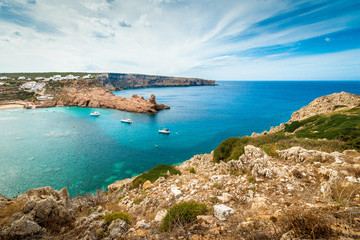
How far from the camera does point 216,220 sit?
3.66 metres

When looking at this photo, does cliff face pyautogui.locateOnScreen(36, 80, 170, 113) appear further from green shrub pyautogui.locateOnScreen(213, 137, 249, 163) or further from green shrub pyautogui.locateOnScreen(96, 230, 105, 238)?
green shrub pyautogui.locateOnScreen(96, 230, 105, 238)

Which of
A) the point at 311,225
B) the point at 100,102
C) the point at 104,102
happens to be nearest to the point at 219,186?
the point at 311,225

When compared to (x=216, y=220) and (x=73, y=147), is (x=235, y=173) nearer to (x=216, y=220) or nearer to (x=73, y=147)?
(x=216, y=220)

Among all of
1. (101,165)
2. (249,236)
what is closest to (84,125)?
(101,165)

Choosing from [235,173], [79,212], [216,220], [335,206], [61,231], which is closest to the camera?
[335,206]

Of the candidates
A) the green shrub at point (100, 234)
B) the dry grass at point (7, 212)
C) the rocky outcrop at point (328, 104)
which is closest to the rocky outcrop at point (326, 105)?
the rocky outcrop at point (328, 104)

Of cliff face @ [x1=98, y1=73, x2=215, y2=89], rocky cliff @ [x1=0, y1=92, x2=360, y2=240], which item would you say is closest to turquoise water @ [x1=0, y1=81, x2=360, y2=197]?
rocky cliff @ [x1=0, y1=92, x2=360, y2=240]

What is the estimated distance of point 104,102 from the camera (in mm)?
70000

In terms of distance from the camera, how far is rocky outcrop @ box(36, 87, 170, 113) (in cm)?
6134

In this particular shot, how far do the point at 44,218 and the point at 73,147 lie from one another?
29.1 metres

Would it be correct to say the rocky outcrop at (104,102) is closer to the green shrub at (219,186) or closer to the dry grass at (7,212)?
the green shrub at (219,186)

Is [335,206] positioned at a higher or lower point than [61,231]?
higher

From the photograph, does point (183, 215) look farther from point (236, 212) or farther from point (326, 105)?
point (326, 105)

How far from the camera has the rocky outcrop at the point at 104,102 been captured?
61.3m
